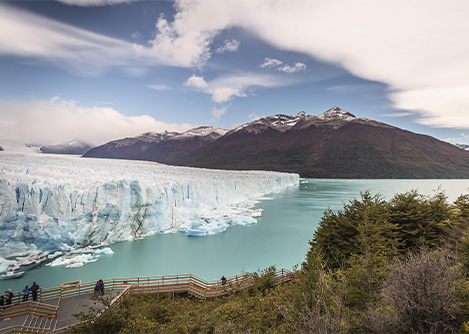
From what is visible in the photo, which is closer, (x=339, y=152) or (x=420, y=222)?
(x=420, y=222)

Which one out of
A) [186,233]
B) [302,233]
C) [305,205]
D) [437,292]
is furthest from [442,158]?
[437,292]

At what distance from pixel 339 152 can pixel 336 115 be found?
77.4 m

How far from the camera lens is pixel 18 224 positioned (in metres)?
14.0

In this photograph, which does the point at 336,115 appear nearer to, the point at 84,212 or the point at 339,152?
the point at 339,152

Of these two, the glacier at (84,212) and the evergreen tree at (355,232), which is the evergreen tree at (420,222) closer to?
the evergreen tree at (355,232)

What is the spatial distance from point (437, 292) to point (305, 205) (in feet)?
101

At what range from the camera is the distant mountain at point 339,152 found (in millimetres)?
95438

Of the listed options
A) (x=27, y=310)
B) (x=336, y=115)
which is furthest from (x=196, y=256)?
(x=336, y=115)

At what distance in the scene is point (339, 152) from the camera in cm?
11244

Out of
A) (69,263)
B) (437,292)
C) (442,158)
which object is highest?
(442,158)

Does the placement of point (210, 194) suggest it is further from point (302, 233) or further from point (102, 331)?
point (102, 331)

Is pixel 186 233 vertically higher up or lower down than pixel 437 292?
lower down

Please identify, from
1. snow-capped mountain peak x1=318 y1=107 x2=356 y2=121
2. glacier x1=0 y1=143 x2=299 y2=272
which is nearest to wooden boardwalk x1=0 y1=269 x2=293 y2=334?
glacier x1=0 y1=143 x2=299 y2=272

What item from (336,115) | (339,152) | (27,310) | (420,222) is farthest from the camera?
(336,115)
